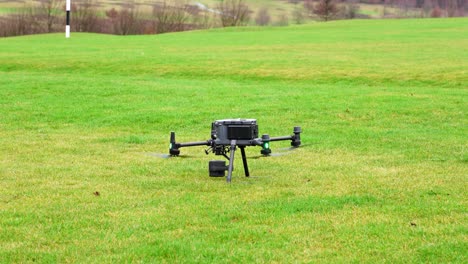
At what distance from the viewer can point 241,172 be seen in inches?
510

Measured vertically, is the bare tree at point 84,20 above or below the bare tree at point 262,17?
below

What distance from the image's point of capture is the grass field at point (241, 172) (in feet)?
28.2

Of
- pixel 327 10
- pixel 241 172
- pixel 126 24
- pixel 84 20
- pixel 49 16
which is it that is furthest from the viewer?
pixel 327 10

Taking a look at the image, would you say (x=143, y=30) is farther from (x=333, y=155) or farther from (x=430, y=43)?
(x=333, y=155)

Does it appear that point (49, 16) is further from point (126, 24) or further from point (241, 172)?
point (241, 172)

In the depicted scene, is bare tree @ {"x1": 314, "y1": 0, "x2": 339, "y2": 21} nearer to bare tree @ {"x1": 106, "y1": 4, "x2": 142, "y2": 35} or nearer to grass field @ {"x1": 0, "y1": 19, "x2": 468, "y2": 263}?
bare tree @ {"x1": 106, "y1": 4, "x2": 142, "y2": 35}

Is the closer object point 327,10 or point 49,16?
point 49,16

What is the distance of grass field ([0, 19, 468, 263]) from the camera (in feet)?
28.2

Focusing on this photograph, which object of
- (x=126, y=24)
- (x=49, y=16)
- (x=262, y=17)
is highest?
(x=262, y=17)

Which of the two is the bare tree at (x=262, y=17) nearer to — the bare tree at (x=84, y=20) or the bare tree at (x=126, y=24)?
the bare tree at (x=126, y=24)

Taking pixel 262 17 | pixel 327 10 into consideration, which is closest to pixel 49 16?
pixel 327 10

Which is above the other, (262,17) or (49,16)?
(262,17)

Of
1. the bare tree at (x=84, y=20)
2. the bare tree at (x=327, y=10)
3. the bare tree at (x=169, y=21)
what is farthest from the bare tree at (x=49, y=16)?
the bare tree at (x=327, y=10)

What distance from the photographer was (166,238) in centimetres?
879
